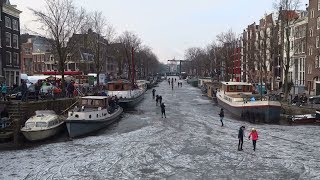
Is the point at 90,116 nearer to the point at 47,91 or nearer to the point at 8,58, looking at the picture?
the point at 47,91

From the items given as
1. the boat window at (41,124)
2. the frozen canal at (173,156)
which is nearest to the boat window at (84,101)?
the frozen canal at (173,156)

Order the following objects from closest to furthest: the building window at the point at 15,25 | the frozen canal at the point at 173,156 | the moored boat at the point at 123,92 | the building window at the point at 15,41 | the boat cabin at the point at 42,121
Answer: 1. the frozen canal at the point at 173,156
2. the boat cabin at the point at 42,121
3. the moored boat at the point at 123,92
4. the building window at the point at 15,41
5. the building window at the point at 15,25

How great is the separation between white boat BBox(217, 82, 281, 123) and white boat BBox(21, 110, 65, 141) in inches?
887

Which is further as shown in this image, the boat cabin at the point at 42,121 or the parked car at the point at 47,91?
the parked car at the point at 47,91

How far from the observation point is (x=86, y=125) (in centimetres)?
4047

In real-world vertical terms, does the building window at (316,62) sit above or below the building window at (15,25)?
below

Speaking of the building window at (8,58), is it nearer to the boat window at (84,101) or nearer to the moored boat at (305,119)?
the boat window at (84,101)

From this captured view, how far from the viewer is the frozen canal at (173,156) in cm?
2552

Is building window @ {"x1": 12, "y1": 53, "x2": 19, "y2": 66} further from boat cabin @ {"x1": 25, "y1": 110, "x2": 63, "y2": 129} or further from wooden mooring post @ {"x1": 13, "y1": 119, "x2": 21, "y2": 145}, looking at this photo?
wooden mooring post @ {"x1": 13, "y1": 119, "x2": 21, "y2": 145}

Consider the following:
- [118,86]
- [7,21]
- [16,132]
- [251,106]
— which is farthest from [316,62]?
[16,132]

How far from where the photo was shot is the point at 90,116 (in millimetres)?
41906

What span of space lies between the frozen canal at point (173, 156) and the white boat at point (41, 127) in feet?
5.97

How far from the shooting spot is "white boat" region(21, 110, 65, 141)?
36.0m

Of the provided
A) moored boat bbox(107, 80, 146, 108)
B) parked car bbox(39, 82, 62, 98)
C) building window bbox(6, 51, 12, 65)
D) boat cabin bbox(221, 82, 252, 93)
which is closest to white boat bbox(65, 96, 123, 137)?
parked car bbox(39, 82, 62, 98)
